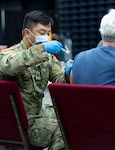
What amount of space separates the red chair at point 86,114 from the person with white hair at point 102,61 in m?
0.24

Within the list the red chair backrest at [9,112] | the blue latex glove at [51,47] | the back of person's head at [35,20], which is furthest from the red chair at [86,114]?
the back of person's head at [35,20]

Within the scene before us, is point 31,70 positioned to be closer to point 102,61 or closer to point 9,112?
point 9,112

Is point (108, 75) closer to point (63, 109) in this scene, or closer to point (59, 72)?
point (63, 109)

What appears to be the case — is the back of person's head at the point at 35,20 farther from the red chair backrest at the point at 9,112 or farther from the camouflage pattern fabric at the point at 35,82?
the red chair backrest at the point at 9,112

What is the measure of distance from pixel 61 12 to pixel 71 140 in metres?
8.45

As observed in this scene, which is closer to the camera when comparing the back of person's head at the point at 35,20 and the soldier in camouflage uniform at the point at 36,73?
the soldier in camouflage uniform at the point at 36,73

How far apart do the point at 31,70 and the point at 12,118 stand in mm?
405

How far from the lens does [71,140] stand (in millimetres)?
2340

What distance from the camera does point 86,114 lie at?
7.13 feet

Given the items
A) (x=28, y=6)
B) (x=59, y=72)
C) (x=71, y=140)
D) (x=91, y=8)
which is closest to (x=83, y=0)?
(x=91, y=8)

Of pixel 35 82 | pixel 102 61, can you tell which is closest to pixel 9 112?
pixel 35 82

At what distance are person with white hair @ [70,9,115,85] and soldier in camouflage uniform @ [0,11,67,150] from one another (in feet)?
0.72

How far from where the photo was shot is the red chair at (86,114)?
6.81 feet

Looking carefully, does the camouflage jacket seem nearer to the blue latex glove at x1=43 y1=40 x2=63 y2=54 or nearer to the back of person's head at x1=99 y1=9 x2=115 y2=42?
the blue latex glove at x1=43 y1=40 x2=63 y2=54
